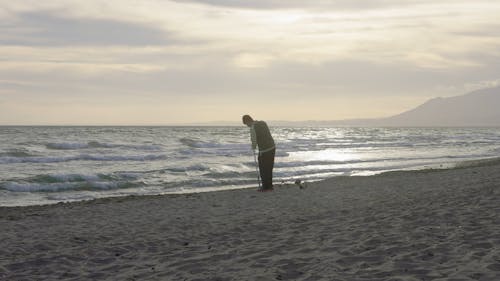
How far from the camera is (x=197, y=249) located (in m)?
6.88

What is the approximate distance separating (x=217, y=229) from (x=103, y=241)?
1.81m

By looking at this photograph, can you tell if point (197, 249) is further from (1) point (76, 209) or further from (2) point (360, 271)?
(1) point (76, 209)

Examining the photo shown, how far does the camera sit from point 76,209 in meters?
11.8

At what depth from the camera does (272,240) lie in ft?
23.3

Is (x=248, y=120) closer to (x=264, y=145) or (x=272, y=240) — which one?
(x=264, y=145)

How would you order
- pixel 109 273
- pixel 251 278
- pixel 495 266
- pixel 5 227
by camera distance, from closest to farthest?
pixel 495 266 < pixel 251 278 < pixel 109 273 < pixel 5 227

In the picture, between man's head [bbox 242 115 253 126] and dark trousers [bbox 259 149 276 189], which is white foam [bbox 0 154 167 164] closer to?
man's head [bbox 242 115 253 126]

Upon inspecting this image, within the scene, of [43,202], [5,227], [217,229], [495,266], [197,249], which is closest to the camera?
[495,266]

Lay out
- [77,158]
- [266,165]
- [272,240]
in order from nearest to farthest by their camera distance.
→ [272,240] < [266,165] < [77,158]

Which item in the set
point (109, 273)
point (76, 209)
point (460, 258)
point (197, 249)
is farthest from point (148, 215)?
point (460, 258)

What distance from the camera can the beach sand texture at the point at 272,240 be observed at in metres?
5.40

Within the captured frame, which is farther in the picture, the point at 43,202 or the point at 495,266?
the point at 43,202

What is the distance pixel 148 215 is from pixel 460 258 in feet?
21.8

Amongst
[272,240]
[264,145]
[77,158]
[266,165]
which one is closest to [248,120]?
[264,145]
